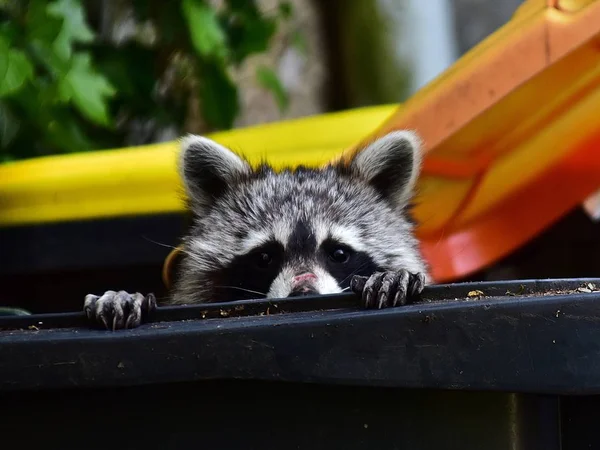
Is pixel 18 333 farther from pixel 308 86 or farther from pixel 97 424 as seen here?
pixel 308 86

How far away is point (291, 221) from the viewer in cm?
265

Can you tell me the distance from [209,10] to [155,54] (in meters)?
0.68

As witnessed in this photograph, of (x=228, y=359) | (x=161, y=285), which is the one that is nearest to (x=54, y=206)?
(x=161, y=285)

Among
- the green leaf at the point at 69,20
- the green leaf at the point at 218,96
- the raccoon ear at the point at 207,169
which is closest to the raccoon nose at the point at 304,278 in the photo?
the raccoon ear at the point at 207,169

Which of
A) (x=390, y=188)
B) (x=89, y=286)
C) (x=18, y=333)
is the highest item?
(x=390, y=188)

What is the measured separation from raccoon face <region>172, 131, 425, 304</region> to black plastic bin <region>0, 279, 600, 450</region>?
1.02 meters

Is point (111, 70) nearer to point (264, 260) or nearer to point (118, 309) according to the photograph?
point (264, 260)

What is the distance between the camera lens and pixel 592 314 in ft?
4.35

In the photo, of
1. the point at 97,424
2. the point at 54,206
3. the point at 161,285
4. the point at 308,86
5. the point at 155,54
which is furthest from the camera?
the point at 308,86

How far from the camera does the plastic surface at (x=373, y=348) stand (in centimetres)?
134

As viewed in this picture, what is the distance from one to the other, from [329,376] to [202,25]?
285 centimetres

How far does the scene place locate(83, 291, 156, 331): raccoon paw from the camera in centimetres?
159

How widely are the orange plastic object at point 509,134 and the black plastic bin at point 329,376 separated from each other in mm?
1309

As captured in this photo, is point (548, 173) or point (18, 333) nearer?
point (18, 333)
